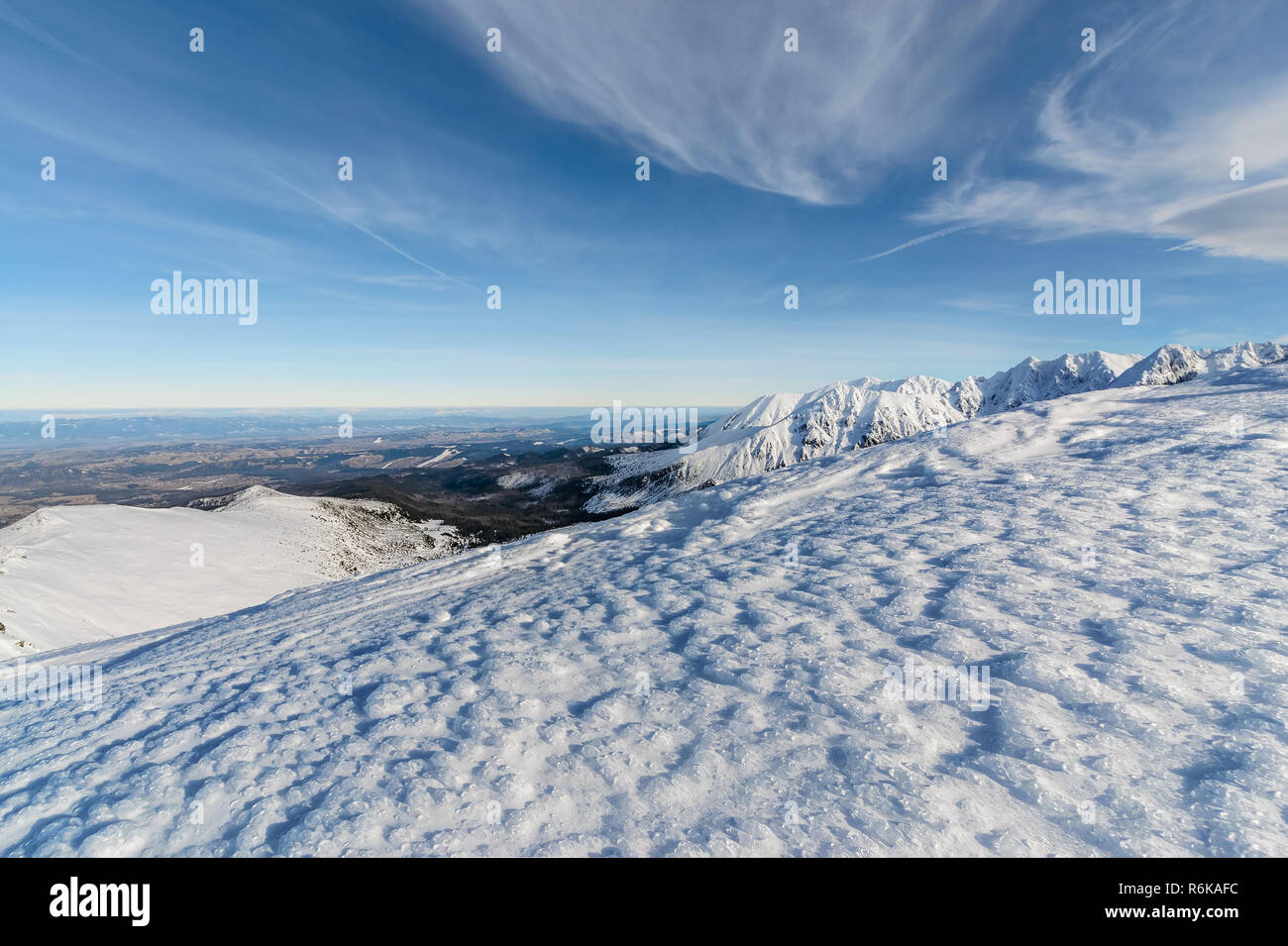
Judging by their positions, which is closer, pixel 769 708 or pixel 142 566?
pixel 769 708

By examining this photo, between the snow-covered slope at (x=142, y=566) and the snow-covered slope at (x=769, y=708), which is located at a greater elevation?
the snow-covered slope at (x=769, y=708)

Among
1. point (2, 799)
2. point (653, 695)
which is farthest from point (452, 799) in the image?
point (2, 799)

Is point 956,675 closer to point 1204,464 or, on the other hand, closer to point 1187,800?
point 1187,800

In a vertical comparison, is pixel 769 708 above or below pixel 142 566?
above

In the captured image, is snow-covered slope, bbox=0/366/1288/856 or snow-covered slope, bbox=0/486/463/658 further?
snow-covered slope, bbox=0/486/463/658

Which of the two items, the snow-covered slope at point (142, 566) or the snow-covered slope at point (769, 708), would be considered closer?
the snow-covered slope at point (769, 708)
